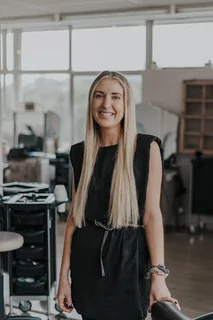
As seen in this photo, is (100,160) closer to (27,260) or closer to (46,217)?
(46,217)

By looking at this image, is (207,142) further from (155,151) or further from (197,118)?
(155,151)

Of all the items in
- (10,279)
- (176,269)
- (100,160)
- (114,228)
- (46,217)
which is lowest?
(176,269)

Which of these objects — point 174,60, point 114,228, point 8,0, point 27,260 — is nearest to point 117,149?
point 114,228

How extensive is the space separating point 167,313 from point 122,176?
470 millimetres

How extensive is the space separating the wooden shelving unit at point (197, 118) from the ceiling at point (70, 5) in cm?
110

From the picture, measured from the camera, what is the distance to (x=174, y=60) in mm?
6754

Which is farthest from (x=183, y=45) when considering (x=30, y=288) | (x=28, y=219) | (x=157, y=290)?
(x=157, y=290)

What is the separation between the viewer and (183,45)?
671 centimetres

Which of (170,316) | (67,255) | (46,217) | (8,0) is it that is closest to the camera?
(170,316)

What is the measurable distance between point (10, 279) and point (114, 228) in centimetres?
217

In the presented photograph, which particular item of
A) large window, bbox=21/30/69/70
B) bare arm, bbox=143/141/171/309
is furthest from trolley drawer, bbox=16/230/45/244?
large window, bbox=21/30/69/70

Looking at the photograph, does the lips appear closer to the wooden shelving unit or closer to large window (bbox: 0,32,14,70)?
the wooden shelving unit

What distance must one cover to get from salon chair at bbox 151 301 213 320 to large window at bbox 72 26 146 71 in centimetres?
574

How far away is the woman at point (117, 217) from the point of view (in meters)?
1.63
